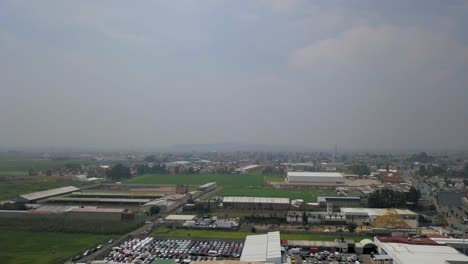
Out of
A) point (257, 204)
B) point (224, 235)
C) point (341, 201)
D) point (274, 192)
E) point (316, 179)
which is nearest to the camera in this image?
point (224, 235)

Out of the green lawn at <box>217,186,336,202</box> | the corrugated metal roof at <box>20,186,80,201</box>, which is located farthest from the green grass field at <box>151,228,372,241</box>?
the corrugated metal roof at <box>20,186,80,201</box>

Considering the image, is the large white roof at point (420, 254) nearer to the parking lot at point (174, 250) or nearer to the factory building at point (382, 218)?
the factory building at point (382, 218)

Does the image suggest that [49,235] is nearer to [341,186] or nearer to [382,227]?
[382,227]

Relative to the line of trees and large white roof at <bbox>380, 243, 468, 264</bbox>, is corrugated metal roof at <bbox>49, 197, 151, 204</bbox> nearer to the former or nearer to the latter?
the line of trees

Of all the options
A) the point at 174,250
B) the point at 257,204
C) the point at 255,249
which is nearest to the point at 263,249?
the point at 255,249

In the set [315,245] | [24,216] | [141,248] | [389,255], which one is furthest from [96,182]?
[389,255]

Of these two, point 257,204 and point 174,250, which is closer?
point 174,250

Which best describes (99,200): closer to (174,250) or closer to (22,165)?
(174,250)
